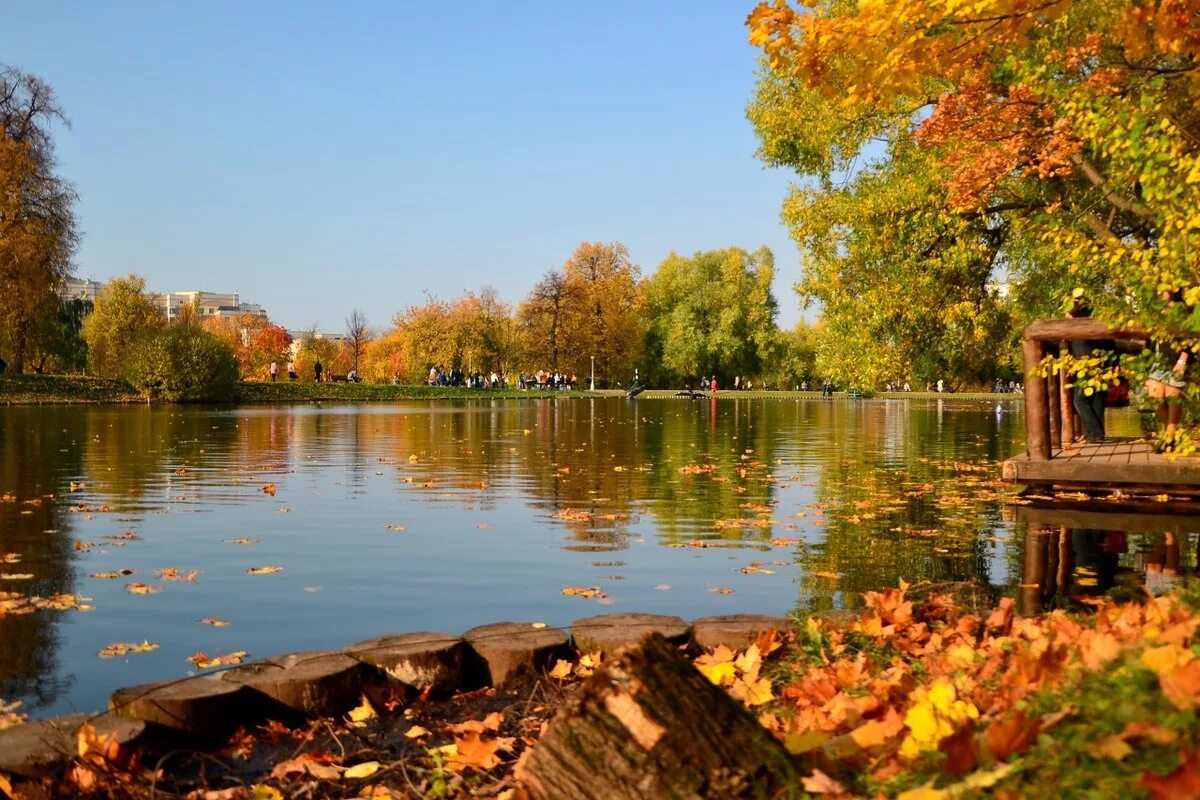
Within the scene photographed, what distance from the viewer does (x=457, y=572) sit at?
8.52m

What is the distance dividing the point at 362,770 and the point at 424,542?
234 inches

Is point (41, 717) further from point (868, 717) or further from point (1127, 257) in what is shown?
point (1127, 257)

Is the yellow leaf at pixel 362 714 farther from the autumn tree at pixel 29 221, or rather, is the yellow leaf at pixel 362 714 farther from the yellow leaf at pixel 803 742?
the autumn tree at pixel 29 221

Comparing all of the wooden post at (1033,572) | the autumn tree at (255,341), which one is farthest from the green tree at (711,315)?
the wooden post at (1033,572)

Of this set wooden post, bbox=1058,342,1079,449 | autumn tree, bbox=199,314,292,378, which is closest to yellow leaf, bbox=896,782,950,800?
wooden post, bbox=1058,342,1079,449

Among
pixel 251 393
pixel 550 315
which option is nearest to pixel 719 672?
pixel 251 393

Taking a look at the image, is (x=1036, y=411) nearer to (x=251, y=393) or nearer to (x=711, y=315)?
(x=251, y=393)

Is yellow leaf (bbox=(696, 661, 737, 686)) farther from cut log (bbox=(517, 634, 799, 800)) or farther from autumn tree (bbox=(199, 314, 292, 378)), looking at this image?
autumn tree (bbox=(199, 314, 292, 378))

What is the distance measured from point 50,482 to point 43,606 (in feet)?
27.7

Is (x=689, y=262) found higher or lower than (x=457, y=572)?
higher

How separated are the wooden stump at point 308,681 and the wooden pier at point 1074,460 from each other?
865 centimetres

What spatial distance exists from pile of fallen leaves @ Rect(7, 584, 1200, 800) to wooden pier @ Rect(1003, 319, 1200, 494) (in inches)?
258

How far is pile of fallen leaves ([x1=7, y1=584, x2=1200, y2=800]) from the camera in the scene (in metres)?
2.62

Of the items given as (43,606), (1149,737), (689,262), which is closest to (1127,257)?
(1149,737)
